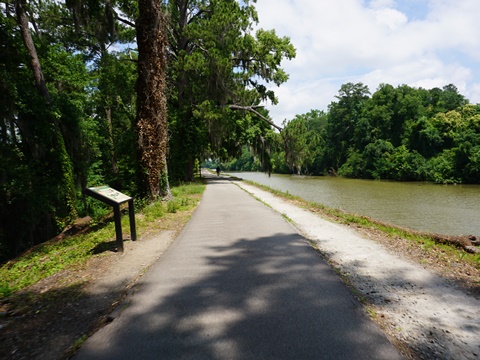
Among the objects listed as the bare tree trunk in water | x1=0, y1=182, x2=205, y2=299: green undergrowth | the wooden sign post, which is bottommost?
x1=0, y1=182, x2=205, y2=299: green undergrowth

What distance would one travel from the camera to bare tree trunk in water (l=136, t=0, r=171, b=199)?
36.8ft

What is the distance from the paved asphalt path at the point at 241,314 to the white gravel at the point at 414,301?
0.31m

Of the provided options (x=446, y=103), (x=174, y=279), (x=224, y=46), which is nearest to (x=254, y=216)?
(x=174, y=279)

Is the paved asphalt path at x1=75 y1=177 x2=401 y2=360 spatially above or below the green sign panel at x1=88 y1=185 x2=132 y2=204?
below

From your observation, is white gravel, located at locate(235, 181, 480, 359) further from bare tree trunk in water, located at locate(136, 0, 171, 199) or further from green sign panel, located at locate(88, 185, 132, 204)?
bare tree trunk in water, located at locate(136, 0, 171, 199)

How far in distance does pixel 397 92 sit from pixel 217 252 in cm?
6707

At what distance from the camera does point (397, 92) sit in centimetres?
6012

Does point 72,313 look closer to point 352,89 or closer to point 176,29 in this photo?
point 176,29

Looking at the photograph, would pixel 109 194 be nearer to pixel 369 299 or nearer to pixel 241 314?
pixel 241 314

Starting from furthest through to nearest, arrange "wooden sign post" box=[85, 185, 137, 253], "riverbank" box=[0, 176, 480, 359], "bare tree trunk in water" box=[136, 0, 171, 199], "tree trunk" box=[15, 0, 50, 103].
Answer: "tree trunk" box=[15, 0, 50, 103] → "bare tree trunk in water" box=[136, 0, 171, 199] → "wooden sign post" box=[85, 185, 137, 253] → "riverbank" box=[0, 176, 480, 359]

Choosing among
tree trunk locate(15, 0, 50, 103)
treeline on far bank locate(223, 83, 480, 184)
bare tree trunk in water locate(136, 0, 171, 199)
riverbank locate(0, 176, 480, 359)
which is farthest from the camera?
treeline on far bank locate(223, 83, 480, 184)

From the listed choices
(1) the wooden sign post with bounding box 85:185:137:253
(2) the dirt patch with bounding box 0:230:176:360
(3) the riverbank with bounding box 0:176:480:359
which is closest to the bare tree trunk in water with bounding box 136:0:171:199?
(1) the wooden sign post with bounding box 85:185:137:253

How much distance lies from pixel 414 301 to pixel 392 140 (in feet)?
213

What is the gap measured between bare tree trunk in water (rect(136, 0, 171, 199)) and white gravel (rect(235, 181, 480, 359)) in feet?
25.6
